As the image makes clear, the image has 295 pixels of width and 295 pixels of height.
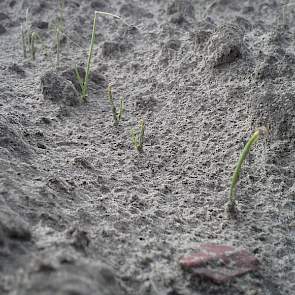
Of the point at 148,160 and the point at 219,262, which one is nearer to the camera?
the point at 219,262

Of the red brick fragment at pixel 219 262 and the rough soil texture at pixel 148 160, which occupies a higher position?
the rough soil texture at pixel 148 160

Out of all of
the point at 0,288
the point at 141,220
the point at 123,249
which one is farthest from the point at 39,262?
the point at 141,220

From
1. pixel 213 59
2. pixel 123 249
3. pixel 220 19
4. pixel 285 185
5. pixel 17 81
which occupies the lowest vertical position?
pixel 123 249

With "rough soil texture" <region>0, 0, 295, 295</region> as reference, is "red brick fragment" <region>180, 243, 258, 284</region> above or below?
below

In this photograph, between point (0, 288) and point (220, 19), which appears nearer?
point (0, 288)

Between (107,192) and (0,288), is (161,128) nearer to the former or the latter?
(107,192)

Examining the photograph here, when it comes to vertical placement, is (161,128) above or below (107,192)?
above

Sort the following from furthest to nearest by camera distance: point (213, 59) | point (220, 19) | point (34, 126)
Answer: point (220, 19) → point (213, 59) → point (34, 126)

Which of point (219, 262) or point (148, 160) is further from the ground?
point (148, 160)
